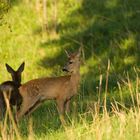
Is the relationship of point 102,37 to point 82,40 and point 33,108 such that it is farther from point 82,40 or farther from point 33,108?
point 33,108

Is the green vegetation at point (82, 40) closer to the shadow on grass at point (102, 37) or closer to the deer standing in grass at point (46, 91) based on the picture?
the shadow on grass at point (102, 37)

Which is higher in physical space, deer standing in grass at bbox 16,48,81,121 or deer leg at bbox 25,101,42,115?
deer standing in grass at bbox 16,48,81,121

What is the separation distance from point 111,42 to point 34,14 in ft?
14.2

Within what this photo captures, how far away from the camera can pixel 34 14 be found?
27.0 meters

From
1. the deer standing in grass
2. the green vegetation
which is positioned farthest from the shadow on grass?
the deer standing in grass

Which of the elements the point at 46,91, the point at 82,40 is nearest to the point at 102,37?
the point at 82,40

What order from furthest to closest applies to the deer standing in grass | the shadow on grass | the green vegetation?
the shadow on grass
the green vegetation
the deer standing in grass

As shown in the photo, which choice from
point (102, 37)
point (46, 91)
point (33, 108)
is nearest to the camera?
point (46, 91)

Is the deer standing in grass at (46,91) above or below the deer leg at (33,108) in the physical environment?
above

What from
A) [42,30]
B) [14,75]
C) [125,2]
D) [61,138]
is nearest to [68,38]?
[42,30]

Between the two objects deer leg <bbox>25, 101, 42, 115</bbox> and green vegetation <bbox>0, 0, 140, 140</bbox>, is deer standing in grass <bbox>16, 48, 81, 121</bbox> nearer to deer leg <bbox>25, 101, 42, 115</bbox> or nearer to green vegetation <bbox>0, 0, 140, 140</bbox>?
deer leg <bbox>25, 101, 42, 115</bbox>

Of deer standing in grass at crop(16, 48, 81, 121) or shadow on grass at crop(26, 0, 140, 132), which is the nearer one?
deer standing in grass at crop(16, 48, 81, 121)

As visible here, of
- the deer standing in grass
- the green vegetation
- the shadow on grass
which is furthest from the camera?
the shadow on grass

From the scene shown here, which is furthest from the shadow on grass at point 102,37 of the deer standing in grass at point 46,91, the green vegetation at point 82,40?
the deer standing in grass at point 46,91
